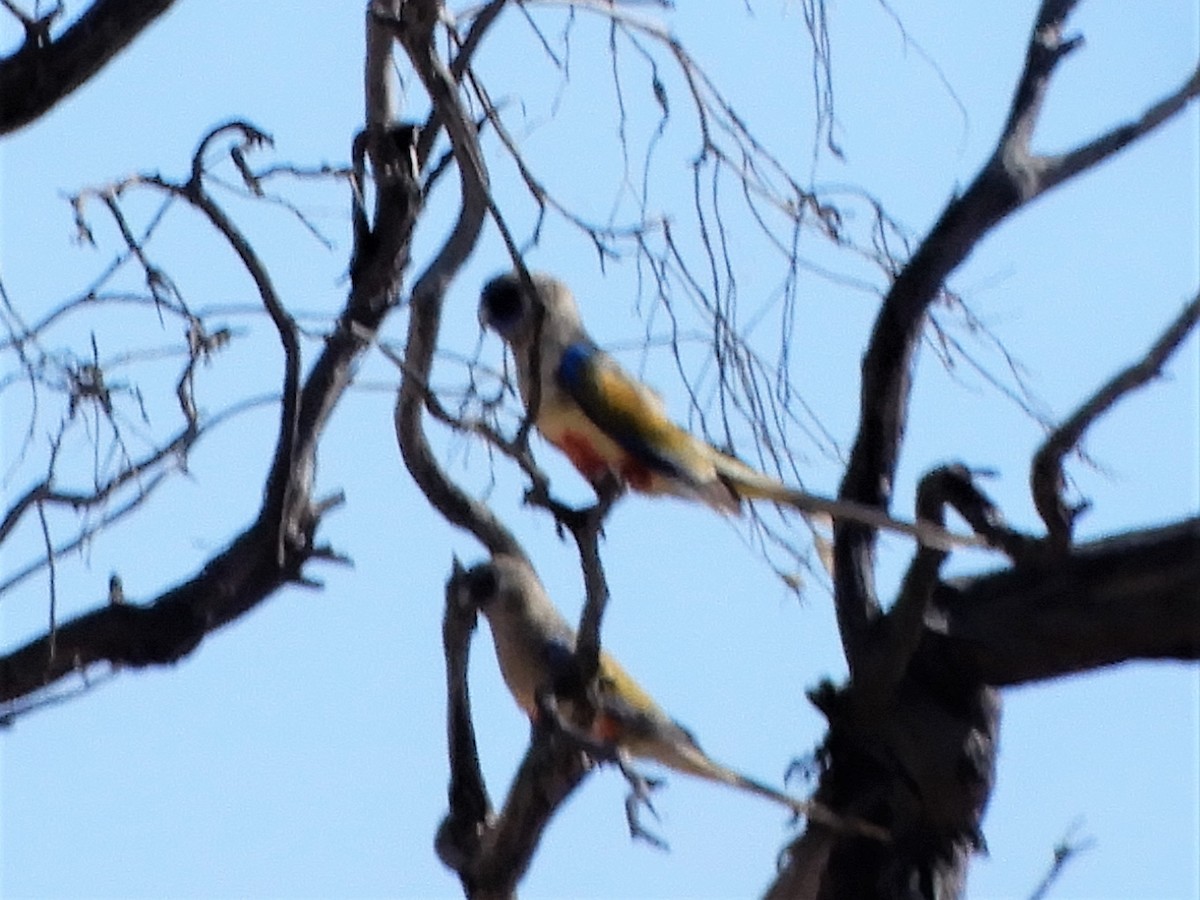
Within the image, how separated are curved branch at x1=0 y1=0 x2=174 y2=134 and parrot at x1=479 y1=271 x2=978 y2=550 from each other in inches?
47.3

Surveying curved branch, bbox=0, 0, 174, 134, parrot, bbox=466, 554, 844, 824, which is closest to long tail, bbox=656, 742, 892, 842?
parrot, bbox=466, 554, 844, 824

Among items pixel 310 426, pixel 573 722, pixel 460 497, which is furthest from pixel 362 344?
pixel 573 722

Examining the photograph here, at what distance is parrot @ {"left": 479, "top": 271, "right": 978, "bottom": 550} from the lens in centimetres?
421

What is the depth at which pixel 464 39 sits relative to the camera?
301 centimetres

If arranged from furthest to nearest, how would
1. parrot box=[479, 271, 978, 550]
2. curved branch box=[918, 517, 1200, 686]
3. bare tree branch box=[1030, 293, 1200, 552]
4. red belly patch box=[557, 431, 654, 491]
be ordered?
red belly patch box=[557, 431, 654, 491], parrot box=[479, 271, 978, 550], curved branch box=[918, 517, 1200, 686], bare tree branch box=[1030, 293, 1200, 552]

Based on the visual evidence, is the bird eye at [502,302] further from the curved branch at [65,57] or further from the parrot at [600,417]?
the curved branch at [65,57]

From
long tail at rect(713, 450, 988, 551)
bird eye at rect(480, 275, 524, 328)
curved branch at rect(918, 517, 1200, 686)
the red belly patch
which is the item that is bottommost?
curved branch at rect(918, 517, 1200, 686)

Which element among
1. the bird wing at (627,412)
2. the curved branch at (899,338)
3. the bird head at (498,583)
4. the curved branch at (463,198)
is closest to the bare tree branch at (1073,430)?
the curved branch at (899,338)

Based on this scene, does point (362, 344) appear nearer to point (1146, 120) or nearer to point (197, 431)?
point (197, 431)

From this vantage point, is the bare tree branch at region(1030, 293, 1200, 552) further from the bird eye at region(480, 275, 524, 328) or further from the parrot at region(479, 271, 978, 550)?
the bird eye at region(480, 275, 524, 328)

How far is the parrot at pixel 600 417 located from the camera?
166 inches

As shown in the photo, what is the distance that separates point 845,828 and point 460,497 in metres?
1.12

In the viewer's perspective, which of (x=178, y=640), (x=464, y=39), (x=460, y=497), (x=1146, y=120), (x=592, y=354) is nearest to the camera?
(x=1146, y=120)

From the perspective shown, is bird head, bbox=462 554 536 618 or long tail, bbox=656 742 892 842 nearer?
long tail, bbox=656 742 892 842
